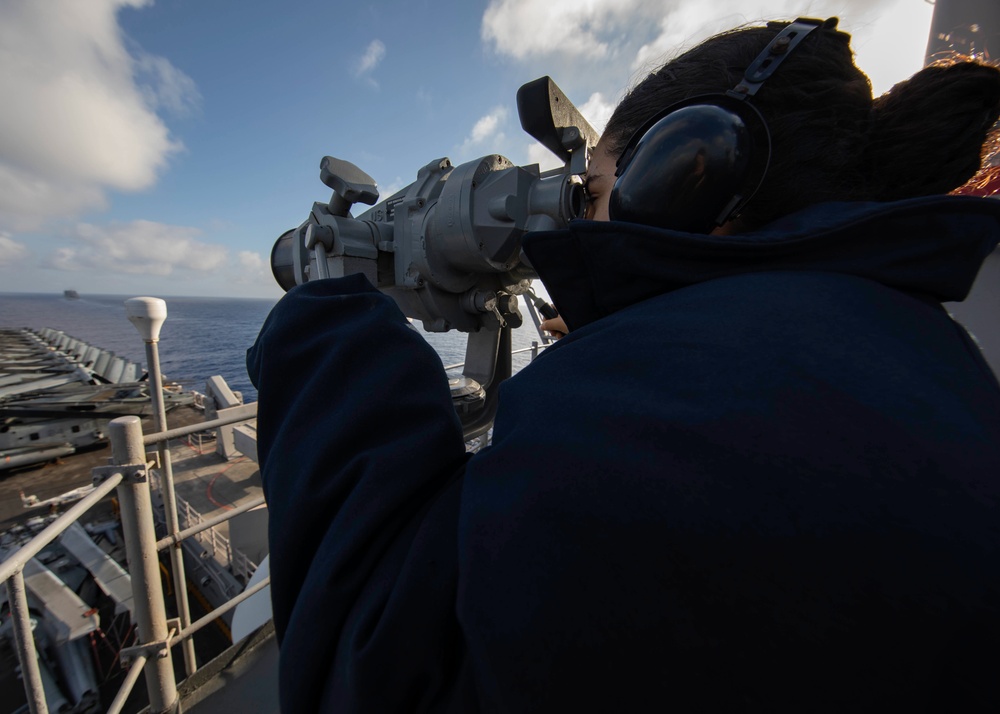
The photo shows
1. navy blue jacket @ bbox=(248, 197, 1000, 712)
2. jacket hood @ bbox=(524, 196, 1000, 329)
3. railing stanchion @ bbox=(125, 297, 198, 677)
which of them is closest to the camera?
navy blue jacket @ bbox=(248, 197, 1000, 712)

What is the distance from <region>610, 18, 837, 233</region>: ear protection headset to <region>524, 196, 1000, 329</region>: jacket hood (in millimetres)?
118

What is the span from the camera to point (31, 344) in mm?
25016

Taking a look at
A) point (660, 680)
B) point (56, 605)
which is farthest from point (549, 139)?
point (56, 605)

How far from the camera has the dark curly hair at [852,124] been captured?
70cm

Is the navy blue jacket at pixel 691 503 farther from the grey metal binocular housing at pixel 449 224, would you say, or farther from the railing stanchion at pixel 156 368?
the railing stanchion at pixel 156 368

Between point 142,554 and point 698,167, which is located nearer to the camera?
point 698,167

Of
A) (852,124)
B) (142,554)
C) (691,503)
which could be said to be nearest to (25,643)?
(142,554)

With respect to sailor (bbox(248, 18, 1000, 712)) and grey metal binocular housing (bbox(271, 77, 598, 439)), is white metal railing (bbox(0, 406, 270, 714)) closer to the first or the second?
grey metal binocular housing (bbox(271, 77, 598, 439))

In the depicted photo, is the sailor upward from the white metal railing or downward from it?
upward

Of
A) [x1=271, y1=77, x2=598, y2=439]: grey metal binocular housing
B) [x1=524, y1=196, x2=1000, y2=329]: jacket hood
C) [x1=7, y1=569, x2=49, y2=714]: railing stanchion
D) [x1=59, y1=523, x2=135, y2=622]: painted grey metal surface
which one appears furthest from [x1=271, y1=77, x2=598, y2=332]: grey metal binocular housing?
[x1=59, y1=523, x2=135, y2=622]: painted grey metal surface

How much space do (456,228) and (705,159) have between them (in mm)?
1109

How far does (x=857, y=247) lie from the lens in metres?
0.54

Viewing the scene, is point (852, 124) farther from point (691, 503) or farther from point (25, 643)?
point (25, 643)

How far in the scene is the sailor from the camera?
1.11ft
